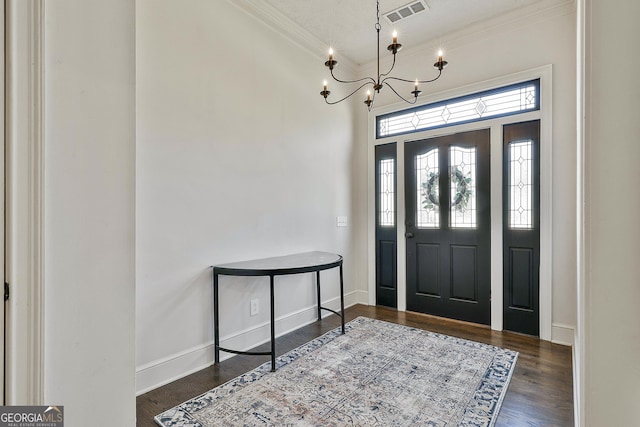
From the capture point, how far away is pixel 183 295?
2.33 m

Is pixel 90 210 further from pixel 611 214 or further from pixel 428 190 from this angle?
pixel 428 190

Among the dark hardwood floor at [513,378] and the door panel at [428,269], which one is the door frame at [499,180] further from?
the dark hardwood floor at [513,378]

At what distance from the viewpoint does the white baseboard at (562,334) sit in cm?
284

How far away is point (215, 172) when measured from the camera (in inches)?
100

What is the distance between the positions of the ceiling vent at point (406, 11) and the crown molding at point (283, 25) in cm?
80

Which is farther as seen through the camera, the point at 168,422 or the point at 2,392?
the point at 168,422

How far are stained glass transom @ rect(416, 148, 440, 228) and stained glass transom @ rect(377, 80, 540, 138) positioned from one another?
374 mm

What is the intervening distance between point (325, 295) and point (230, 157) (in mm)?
1967

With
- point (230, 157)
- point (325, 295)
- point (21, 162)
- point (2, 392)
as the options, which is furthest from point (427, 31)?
point (2, 392)

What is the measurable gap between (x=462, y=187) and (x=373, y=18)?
1.95 m

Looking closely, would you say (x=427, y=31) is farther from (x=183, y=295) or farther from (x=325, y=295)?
(x=183, y=295)

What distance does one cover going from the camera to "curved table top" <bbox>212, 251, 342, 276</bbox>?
2.36 metres

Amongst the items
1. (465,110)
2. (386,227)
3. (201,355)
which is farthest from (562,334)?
(201,355)

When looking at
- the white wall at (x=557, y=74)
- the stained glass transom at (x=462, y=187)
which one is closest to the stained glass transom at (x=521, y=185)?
the white wall at (x=557, y=74)
